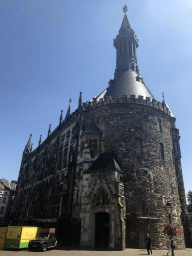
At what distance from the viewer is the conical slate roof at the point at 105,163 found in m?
20.2

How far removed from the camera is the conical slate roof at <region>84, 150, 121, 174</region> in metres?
20.2

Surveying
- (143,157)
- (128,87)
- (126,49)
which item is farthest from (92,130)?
(126,49)

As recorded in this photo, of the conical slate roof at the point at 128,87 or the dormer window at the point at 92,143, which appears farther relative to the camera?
the conical slate roof at the point at 128,87

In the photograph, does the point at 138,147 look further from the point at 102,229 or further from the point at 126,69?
the point at 126,69

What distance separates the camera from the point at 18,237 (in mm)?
16125

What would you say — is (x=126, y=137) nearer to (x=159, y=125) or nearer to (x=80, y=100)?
(x=159, y=125)

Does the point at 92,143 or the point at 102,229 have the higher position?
the point at 92,143

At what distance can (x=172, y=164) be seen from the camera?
24250 mm

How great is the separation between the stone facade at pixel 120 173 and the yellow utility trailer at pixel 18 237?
185 inches

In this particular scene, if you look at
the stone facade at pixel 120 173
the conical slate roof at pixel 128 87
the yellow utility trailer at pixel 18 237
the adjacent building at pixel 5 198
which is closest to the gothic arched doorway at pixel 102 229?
the stone facade at pixel 120 173

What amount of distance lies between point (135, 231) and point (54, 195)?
14.9 metres

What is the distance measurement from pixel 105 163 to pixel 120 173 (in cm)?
181

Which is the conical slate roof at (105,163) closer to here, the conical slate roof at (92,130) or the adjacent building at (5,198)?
the conical slate roof at (92,130)

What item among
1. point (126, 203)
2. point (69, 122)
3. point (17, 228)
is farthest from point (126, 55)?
point (17, 228)
